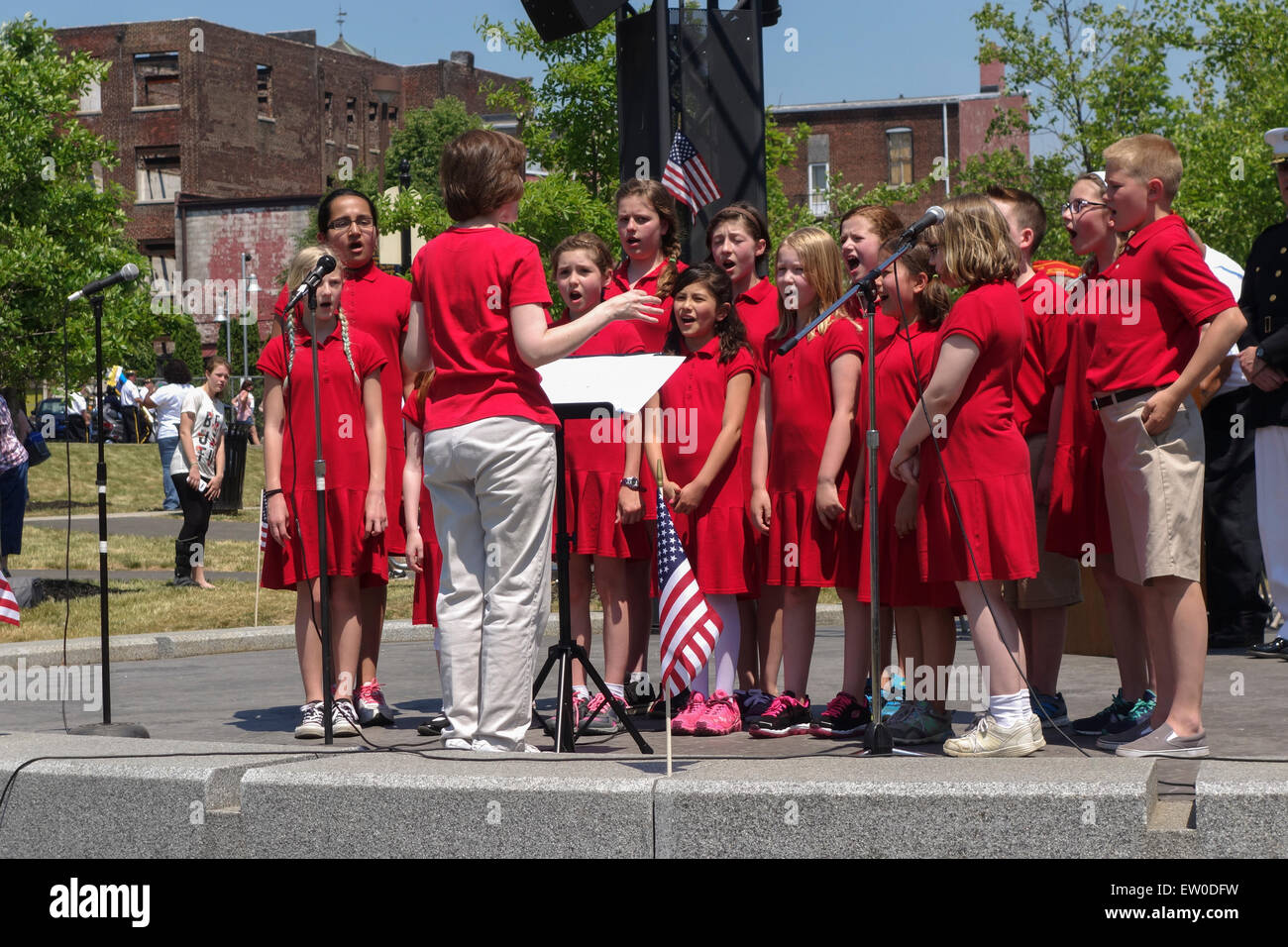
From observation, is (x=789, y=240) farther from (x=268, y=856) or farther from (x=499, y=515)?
(x=268, y=856)

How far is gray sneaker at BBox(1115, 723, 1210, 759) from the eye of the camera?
5.38 metres

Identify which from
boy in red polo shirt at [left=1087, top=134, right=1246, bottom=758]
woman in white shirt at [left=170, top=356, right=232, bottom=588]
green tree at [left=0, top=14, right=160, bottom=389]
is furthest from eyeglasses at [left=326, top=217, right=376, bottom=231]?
green tree at [left=0, top=14, right=160, bottom=389]

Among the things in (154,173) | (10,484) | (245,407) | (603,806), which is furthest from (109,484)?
(154,173)

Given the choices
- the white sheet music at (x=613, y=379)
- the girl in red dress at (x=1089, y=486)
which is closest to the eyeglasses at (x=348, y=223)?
the white sheet music at (x=613, y=379)

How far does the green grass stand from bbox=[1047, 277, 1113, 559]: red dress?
733 inches

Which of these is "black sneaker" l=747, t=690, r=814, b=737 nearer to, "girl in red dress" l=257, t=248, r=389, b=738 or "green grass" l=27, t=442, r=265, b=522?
"girl in red dress" l=257, t=248, r=389, b=738

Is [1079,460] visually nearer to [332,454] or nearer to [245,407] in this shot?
[332,454]

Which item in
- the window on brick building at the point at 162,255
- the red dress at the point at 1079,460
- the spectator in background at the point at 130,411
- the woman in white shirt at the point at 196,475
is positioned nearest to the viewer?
the red dress at the point at 1079,460

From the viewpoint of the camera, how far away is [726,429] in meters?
6.47

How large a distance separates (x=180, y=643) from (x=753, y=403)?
5801 mm

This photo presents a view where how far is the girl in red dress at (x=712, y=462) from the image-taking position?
6492mm

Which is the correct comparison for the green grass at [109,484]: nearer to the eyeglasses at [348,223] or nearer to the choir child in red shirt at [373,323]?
the choir child in red shirt at [373,323]

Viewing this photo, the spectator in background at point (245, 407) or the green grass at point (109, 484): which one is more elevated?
the spectator in background at point (245, 407)

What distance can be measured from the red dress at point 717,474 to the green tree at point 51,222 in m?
14.5
